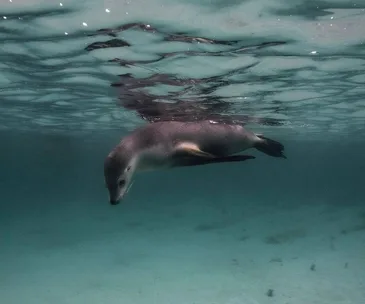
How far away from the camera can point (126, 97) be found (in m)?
15.1

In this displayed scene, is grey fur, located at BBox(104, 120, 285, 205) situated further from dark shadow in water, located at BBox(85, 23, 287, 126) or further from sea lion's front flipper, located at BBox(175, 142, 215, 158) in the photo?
dark shadow in water, located at BBox(85, 23, 287, 126)

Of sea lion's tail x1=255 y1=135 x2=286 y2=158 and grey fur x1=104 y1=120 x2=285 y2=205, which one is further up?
grey fur x1=104 y1=120 x2=285 y2=205

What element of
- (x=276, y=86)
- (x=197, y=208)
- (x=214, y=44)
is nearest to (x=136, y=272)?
(x=276, y=86)

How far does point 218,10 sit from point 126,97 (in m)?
8.27

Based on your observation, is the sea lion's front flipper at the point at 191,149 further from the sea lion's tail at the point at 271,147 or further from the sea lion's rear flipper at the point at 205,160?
the sea lion's tail at the point at 271,147

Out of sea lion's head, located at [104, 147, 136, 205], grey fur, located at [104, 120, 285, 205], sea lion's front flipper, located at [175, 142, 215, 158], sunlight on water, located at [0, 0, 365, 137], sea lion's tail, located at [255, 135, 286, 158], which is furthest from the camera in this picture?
sea lion's tail, located at [255, 135, 286, 158]

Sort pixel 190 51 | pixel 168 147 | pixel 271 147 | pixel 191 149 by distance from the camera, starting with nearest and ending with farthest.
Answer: pixel 191 149 → pixel 168 147 → pixel 271 147 → pixel 190 51

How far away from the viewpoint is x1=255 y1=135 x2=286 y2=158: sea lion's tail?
8687 mm

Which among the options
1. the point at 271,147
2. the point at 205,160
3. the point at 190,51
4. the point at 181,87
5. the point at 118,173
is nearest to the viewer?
the point at 118,173

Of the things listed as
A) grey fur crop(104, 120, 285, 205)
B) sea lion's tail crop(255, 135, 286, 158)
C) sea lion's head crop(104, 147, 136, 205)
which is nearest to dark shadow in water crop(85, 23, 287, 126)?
grey fur crop(104, 120, 285, 205)

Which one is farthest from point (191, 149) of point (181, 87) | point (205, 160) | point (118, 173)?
point (181, 87)

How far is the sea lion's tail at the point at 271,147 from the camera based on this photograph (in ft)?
28.5

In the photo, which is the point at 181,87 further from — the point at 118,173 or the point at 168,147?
the point at 118,173

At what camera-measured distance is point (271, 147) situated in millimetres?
8836
